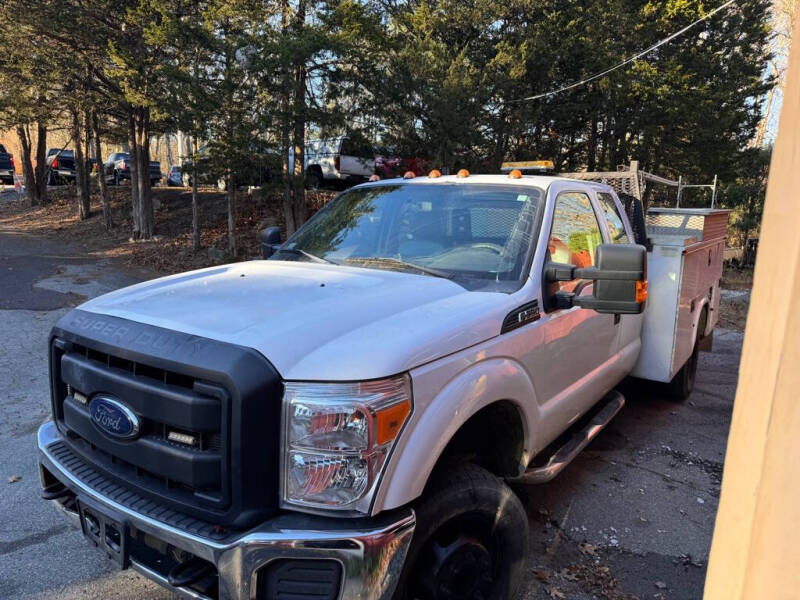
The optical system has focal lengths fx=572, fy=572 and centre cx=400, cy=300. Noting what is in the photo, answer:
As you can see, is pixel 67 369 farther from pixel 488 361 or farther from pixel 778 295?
pixel 778 295

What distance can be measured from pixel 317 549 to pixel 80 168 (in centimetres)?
2413

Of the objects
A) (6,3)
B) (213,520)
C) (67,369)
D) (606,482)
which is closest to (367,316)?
(213,520)

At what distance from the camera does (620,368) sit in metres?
4.28

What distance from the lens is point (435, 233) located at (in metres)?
3.42

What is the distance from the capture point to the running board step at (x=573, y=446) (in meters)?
3.01

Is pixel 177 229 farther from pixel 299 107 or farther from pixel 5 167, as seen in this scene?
pixel 5 167

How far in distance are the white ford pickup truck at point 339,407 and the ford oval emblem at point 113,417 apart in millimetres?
11

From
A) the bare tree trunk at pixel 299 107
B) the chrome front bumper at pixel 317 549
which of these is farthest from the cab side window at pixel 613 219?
the bare tree trunk at pixel 299 107

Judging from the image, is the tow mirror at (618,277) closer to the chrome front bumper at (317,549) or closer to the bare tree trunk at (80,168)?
the chrome front bumper at (317,549)

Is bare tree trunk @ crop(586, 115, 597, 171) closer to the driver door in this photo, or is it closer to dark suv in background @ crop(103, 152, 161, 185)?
the driver door

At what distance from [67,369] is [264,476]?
112 cm

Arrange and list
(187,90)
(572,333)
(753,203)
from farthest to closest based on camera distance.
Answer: (753,203), (187,90), (572,333)

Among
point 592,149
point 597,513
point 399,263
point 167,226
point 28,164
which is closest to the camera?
point 399,263

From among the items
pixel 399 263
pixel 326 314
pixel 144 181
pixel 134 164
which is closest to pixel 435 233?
pixel 399 263
